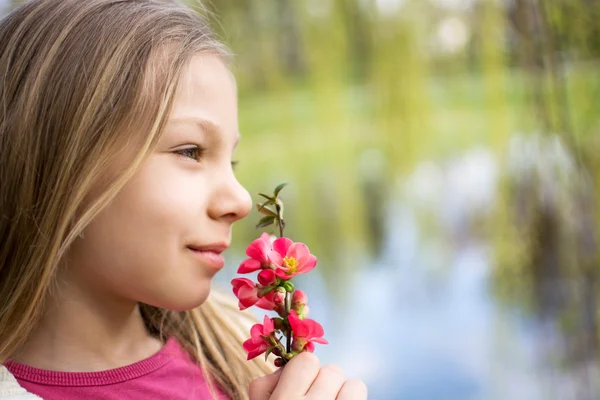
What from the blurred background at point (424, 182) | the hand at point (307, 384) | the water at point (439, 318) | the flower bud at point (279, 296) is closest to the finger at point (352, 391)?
the hand at point (307, 384)

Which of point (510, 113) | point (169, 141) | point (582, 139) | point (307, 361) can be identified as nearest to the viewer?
point (307, 361)

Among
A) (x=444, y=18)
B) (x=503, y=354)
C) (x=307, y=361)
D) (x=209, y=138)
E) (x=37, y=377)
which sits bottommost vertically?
(x=503, y=354)

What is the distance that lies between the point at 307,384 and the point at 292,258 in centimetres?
11

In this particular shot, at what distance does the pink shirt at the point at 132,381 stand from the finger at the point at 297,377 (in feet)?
0.72

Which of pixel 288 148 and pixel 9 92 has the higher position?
pixel 9 92

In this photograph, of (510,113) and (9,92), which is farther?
(510,113)

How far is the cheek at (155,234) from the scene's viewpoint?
71 cm

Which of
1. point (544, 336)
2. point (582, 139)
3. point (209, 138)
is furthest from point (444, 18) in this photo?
point (209, 138)

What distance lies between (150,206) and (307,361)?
0.21m

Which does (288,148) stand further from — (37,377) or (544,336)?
(37,377)

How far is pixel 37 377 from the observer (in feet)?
2.46

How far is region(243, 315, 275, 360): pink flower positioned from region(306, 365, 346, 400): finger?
2.2 inches

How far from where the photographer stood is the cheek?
0.71 m

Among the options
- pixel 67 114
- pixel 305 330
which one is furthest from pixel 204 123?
pixel 305 330
